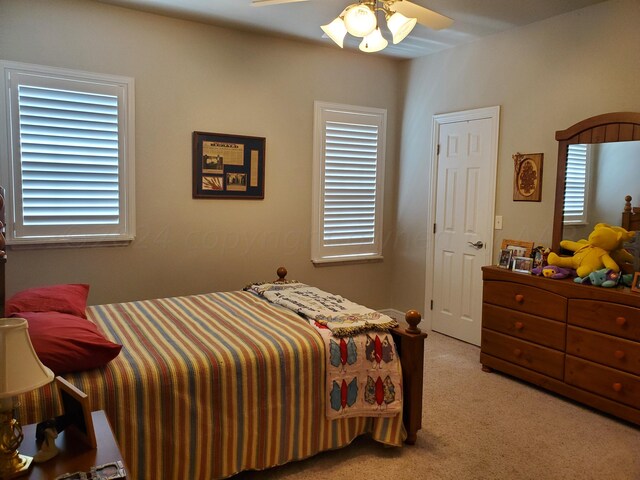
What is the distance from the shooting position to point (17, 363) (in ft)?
4.12

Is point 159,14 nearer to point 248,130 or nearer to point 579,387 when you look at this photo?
point 248,130

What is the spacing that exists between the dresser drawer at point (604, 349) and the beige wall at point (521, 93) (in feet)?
2.99

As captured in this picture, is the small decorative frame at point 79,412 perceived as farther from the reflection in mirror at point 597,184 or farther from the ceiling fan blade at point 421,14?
the reflection in mirror at point 597,184

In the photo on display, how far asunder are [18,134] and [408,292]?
3.73 metres

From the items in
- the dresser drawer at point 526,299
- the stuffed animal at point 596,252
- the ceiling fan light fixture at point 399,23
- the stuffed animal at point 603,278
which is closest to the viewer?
the ceiling fan light fixture at point 399,23

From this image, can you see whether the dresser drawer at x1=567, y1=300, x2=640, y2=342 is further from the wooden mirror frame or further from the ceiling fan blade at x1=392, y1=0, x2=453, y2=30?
the ceiling fan blade at x1=392, y1=0, x2=453, y2=30

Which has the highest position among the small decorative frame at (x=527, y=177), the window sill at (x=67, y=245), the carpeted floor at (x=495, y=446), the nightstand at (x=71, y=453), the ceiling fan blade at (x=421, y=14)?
the ceiling fan blade at (x=421, y=14)

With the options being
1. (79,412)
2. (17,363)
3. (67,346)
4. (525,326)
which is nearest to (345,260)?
(525,326)

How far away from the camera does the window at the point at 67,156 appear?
340cm

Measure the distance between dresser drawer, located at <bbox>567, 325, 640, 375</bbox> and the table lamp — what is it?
120 inches

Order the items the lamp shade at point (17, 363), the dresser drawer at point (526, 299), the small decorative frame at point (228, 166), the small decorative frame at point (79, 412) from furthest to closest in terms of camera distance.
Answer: the small decorative frame at point (228, 166), the dresser drawer at point (526, 299), the small decorative frame at point (79, 412), the lamp shade at point (17, 363)

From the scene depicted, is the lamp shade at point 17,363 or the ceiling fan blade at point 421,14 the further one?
the ceiling fan blade at point 421,14

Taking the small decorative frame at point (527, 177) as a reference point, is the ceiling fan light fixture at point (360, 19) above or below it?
above

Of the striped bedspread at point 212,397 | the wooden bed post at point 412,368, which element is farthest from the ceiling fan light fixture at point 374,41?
the striped bedspread at point 212,397
